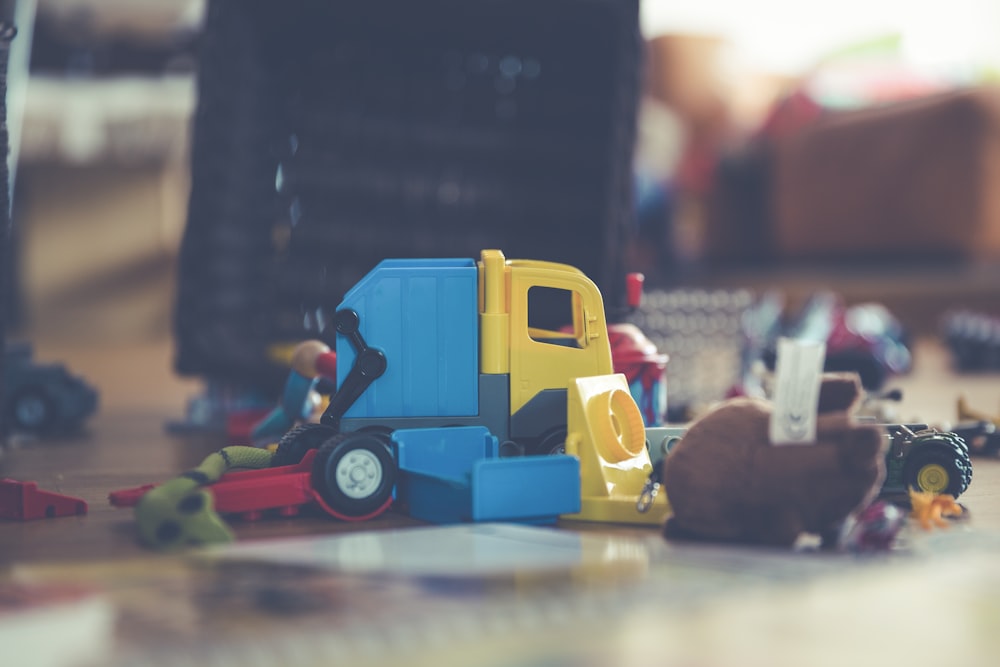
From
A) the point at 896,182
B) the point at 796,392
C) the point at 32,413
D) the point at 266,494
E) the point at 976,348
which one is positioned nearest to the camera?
the point at 796,392

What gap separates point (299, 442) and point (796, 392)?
43 centimetres

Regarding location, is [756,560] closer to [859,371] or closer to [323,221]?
[859,371]

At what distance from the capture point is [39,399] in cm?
144

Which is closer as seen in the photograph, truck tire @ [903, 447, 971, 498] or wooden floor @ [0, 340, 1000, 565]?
wooden floor @ [0, 340, 1000, 565]

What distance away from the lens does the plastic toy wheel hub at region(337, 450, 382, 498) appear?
34.1 inches

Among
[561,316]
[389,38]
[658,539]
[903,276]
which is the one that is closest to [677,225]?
[903,276]

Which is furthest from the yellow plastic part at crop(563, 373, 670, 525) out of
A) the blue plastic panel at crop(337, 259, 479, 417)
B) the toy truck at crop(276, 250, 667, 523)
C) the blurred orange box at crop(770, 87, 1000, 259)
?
the blurred orange box at crop(770, 87, 1000, 259)

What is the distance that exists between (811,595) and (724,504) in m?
0.15

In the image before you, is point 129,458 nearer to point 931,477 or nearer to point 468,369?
point 468,369

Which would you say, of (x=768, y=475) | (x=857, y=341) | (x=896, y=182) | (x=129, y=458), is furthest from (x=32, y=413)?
(x=896, y=182)

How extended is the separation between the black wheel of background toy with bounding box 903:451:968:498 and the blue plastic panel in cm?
38

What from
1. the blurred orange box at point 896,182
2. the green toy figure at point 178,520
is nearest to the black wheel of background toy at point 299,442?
the green toy figure at point 178,520

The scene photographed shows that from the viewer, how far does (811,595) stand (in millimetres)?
612

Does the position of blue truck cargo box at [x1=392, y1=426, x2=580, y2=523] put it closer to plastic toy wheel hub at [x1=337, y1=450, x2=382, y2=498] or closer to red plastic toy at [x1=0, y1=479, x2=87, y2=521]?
plastic toy wheel hub at [x1=337, y1=450, x2=382, y2=498]
